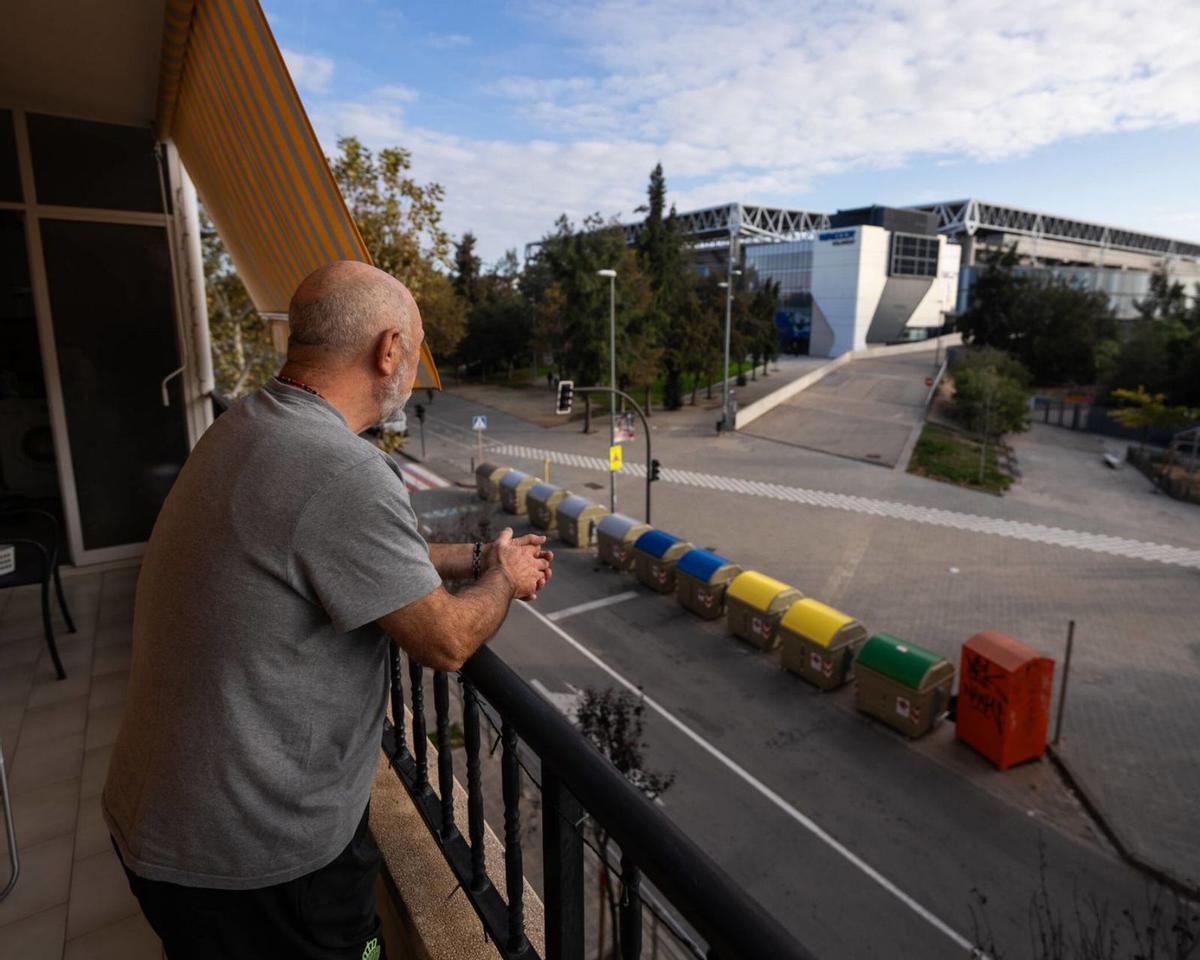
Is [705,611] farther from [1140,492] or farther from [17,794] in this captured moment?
[1140,492]

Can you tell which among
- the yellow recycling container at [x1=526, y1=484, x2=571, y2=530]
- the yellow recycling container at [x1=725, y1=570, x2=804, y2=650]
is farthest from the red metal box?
the yellow recycling container at [x1=526, y1=484, x2=571, y2=530]

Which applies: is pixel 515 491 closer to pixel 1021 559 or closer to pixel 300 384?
pixel 1021 559

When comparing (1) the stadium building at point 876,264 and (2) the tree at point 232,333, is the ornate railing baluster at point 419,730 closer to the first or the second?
(2) the tree at point 232,333

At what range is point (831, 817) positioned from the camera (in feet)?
30.6

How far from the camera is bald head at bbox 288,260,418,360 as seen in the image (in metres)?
1.54

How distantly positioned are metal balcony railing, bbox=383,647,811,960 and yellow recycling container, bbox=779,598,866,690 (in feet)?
35.3

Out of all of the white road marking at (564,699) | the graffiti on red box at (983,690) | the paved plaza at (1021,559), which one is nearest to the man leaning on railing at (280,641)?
the white road marking at (564,699)

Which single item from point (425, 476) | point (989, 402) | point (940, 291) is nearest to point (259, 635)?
point (425, 476)

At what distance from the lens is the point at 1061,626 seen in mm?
15352

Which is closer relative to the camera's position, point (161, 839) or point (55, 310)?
point (161, 839)

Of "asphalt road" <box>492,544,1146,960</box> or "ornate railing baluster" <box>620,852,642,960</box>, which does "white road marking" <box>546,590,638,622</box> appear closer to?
"asphalt road" <box>492,544,1146,960</box>

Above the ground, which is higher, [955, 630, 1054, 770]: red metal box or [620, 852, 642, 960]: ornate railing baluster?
[620, 852, 642, 960]: ornate railing baluster

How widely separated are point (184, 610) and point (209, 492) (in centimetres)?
23

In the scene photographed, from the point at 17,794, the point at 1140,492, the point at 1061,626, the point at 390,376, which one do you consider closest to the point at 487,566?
the point at 390,376
